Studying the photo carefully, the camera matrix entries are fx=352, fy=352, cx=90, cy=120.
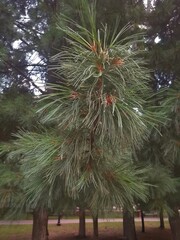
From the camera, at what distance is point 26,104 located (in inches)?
186

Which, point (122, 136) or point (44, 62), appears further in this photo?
point (44, 62)

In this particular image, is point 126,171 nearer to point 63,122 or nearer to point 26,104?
point 63,122

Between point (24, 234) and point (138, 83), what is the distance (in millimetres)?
15119

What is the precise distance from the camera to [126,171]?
1.66 m

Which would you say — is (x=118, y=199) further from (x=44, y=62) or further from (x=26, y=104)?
(x=44, y=62)

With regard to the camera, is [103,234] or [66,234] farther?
[66,234]

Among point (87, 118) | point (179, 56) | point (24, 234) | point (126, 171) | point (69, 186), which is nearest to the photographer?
point (87, 118)

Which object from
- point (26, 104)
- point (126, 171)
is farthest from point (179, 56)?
point (126, 171)

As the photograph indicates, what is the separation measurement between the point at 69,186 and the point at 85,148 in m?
0.19

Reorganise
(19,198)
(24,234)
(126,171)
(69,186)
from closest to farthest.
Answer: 1. (69,186)
2. (126,171)
3. (19,198)
4. (24,234)

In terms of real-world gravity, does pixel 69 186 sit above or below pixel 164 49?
below

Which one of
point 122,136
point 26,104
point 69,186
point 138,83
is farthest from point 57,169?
point 26,104

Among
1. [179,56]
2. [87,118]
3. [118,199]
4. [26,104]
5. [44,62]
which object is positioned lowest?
[118,199]

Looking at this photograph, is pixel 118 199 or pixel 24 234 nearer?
pixel 118 199
